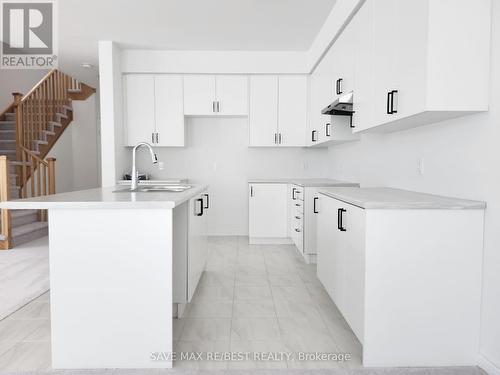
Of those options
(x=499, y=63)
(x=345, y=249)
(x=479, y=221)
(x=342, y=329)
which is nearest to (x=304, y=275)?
(x=342, y=329)

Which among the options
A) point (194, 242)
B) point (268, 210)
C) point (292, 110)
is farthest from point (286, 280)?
point (292, 110)

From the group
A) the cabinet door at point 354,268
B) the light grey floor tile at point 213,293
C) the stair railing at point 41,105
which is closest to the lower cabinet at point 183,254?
the light grey floor tile at point 213,293

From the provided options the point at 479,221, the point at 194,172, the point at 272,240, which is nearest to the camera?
the point at 479,221

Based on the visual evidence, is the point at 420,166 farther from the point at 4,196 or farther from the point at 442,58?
the point at 4,196

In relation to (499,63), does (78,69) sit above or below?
above

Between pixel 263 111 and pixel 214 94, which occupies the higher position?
pixel 214 94

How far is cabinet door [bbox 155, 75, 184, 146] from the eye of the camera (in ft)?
15.5

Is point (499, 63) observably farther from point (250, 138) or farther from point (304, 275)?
point (250, 138)

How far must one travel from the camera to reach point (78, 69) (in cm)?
546

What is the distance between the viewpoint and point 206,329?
2230 millimetres

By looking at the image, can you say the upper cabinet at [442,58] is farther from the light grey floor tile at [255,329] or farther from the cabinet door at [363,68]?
the light grey floor tile at [255,329]

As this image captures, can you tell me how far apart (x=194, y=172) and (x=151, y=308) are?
3600 millimetres

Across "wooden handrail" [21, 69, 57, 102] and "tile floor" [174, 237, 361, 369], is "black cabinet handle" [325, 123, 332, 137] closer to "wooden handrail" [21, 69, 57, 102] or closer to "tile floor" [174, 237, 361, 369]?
"tile floor" [174, 237, 361, 369]

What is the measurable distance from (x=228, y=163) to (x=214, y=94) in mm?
1067
